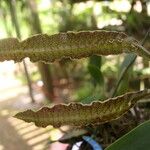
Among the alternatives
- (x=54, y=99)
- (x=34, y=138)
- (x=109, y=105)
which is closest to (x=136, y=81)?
(x=109, y=105)

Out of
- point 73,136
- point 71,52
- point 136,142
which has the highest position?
point 71,52

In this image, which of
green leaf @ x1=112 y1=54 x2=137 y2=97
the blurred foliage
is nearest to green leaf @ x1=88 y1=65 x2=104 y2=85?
green leaf @ x1=112 y1=54 x2=137 y2=97

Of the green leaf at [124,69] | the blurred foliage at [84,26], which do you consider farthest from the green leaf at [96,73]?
the blurred foliage at [84,26]

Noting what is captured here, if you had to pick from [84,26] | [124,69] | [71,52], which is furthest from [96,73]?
[84,26]

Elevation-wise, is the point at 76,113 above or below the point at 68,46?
below

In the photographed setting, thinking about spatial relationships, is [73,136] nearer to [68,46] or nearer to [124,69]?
[124,69]

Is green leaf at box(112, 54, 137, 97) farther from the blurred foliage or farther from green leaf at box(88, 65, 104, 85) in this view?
the blurred foliage

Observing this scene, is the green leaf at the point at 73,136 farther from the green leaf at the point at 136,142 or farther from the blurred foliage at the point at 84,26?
the blurred foliage at the point at 84,26
